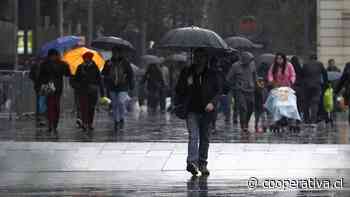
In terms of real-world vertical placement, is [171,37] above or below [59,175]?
above

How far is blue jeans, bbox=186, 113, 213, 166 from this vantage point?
655 inches

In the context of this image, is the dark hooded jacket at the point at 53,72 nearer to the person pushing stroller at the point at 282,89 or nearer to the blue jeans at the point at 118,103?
the blue jeans at the point at 118,103

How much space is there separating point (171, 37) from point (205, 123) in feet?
12.3

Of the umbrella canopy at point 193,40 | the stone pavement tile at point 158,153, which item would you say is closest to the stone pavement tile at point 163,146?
the stone pavement tile at point 158,153

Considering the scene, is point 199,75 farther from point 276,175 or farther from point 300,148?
point 300,148

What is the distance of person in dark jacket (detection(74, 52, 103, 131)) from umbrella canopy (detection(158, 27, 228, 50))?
4.13m

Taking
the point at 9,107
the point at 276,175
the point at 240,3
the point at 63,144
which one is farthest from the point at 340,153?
the point at 240,3

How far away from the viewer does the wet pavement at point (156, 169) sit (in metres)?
14.6

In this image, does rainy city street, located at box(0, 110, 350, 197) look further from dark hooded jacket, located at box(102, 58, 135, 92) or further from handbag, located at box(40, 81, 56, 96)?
dark hooded jacket, located at box(102, 58, 135, 92)

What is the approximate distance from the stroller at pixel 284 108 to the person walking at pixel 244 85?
0.44m

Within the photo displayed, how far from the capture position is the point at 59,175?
680 inches

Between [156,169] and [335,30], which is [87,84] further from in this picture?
[335,30]

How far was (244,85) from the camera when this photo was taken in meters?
24.3

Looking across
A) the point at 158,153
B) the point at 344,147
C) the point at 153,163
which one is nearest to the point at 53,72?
the point at 158,153
